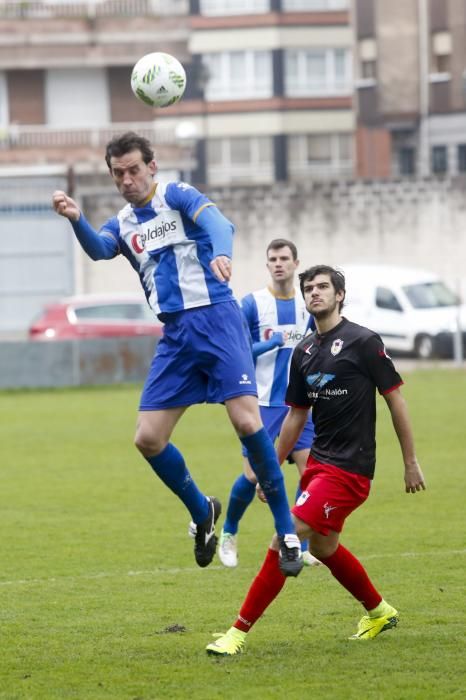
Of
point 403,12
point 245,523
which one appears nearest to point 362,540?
point 245,523

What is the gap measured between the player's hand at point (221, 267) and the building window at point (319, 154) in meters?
55.4

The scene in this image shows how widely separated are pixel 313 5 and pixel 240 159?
683 cm

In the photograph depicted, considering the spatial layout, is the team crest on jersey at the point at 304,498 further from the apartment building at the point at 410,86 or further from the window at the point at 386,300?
the apartment building at the point at 410,86

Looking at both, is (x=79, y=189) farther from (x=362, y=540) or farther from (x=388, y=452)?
(x=362, y=540)

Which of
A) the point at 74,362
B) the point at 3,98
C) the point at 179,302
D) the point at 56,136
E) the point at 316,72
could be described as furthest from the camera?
the point at 316,72

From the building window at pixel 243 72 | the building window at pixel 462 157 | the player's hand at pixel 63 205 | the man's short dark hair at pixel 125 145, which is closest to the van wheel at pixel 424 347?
the man's short dark hair at pixel 125 145

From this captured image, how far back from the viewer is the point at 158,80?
8953 mm

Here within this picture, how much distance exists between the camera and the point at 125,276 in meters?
40.3

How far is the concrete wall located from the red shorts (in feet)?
107

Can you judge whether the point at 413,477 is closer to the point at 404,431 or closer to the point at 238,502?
the point at 404,431

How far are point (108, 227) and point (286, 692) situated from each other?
10.2ft

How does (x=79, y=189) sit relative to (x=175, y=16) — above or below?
below

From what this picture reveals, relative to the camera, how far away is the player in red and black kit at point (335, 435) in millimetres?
7898

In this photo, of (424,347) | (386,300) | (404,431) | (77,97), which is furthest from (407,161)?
(404,431)
